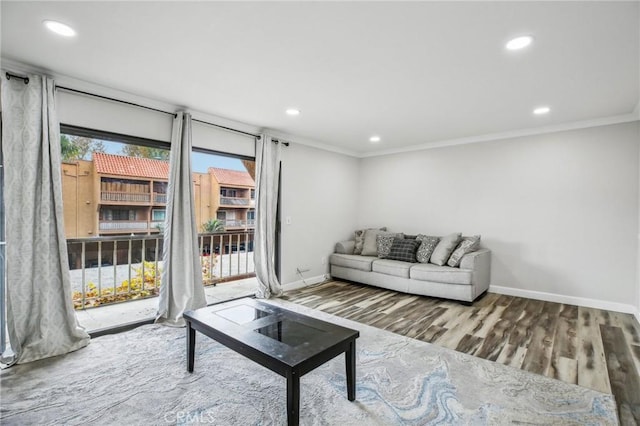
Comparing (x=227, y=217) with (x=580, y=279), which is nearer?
(x=580, y=279)

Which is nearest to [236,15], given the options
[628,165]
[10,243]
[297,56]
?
[297,56]

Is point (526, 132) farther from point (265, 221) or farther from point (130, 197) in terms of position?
point (130, 197)

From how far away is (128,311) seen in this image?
3871mm

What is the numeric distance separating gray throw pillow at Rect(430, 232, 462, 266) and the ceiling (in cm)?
185

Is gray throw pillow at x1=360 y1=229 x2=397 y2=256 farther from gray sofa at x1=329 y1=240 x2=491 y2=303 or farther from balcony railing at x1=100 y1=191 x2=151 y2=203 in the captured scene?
balcony railing at x1=100 y1=191 x2=151 y2=203

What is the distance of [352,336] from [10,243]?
113 inches

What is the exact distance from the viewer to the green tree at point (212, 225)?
183 inches

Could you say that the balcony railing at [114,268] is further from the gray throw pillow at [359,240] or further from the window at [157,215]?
the gray throw pillow at [359,240]

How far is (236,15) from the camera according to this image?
1.92 m

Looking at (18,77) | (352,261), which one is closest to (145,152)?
(18,77)

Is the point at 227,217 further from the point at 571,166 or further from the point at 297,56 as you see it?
the point at 571,166

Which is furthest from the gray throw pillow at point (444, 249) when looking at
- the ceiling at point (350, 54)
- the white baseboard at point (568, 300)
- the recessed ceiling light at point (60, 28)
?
the recessed ceiling light at point (60, 28)

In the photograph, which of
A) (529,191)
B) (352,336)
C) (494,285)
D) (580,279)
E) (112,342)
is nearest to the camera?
(352,336)

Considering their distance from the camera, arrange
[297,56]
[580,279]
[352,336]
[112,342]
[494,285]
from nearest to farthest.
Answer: [352,336], [297,56], [112,342], [580,279], [494,285]
